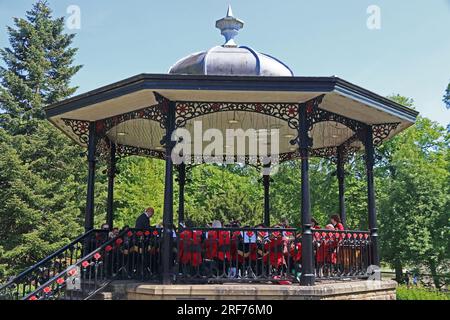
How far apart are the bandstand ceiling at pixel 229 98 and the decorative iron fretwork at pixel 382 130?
0.22m


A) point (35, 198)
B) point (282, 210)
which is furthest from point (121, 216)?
point (282, 210)

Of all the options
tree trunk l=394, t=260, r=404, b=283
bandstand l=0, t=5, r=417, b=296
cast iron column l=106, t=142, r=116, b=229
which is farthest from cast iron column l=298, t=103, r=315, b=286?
tree trunk l=394, t=260, r=404, b=283

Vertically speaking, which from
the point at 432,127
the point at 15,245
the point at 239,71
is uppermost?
the point at 432,127

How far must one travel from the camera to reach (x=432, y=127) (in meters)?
34.1

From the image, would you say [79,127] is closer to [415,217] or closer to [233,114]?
[233,114]

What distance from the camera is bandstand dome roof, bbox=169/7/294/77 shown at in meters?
10.6

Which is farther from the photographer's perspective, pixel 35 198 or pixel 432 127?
pixel 432 127

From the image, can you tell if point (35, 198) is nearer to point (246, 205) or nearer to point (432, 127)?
point (246, 205)

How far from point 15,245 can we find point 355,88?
21968 millimetres

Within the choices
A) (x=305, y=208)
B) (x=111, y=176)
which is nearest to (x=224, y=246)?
(x=305, y=208)

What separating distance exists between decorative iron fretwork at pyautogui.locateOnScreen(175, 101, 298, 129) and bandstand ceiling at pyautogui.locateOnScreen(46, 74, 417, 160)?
0.28 feet

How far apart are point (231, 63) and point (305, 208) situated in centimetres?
390

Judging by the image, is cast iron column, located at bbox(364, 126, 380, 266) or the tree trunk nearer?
cast iron column, located at bbox(364, 126, 380, 266)

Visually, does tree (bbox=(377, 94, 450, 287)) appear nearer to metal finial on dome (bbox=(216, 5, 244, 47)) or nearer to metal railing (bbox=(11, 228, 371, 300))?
metal finial on dome (bbox=(216, 5, 244, 47))
